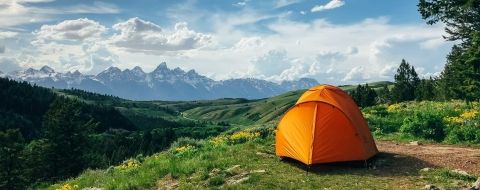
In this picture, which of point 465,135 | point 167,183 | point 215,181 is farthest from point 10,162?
point 465,135

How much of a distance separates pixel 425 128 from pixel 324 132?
9569 millimetres

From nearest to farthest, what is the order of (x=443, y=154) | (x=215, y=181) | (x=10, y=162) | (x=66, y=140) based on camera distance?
(x=215, y=181) < (x=443, y=154) < (x=10, y=162) < (x=66, y=140)

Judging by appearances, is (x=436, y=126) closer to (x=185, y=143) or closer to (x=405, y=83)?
(x=185, y=143)

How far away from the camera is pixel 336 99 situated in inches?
715

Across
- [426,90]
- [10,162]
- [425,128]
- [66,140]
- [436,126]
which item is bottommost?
[10,162]

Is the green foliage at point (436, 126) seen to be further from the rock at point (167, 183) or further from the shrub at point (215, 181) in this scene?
the rock at point (167, 183)

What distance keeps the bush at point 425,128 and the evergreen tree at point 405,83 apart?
90.3m

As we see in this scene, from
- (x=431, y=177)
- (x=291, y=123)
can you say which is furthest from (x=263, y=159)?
(x=431, y=177)

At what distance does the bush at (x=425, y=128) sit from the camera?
23131 mm

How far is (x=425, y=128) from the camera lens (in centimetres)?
2381

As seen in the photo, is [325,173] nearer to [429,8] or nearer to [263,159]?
[263,159]

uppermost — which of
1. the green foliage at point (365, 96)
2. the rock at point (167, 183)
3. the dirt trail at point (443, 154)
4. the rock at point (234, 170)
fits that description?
the green foliage at point (365, 96)

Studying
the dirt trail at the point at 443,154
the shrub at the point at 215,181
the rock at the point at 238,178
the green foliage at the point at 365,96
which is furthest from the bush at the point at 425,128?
the green foliage at the point at 365,96

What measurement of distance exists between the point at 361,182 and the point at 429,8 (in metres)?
16.4
